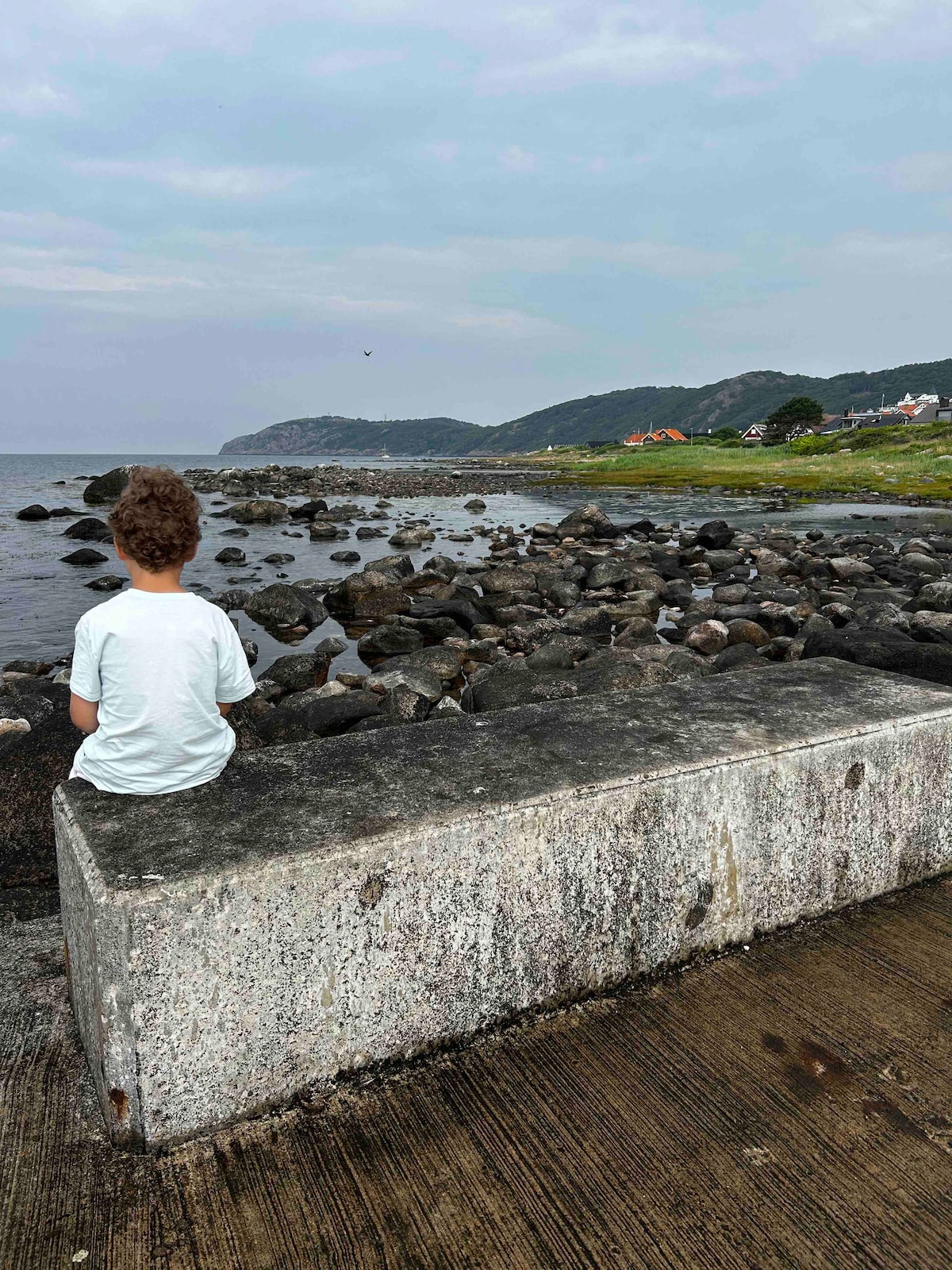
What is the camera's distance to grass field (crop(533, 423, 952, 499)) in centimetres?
4416

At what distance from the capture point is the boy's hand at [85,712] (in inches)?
98.7

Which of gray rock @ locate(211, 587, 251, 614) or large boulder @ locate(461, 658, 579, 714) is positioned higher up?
large boulder @ locate(461, 658, 579, 714)

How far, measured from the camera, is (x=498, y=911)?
8.18ft

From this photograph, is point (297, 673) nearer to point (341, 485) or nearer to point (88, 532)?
point (88, 532)

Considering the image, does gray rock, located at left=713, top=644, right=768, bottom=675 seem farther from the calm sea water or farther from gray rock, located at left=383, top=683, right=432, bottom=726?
the calm sea water

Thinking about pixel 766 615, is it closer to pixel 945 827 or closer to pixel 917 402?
pixel 945 827

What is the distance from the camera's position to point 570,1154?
2131 mm

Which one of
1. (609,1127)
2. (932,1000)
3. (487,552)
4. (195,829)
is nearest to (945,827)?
(932,1000)

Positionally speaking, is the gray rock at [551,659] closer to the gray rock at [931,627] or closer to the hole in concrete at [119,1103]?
the gray rock at [931,627]

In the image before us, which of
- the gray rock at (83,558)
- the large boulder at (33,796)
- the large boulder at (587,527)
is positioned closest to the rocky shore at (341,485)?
the large boulder at (587,527)

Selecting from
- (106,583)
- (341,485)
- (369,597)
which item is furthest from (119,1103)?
(341,485)

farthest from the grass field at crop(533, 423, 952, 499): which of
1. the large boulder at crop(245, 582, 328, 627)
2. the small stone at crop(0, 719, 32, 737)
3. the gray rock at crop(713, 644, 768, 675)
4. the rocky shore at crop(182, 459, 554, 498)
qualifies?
the small stone at crop(0, 719, 32, 737)

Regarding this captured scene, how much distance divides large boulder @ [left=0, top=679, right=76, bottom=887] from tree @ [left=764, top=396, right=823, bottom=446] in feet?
303

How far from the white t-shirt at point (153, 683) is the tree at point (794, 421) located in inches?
3686
